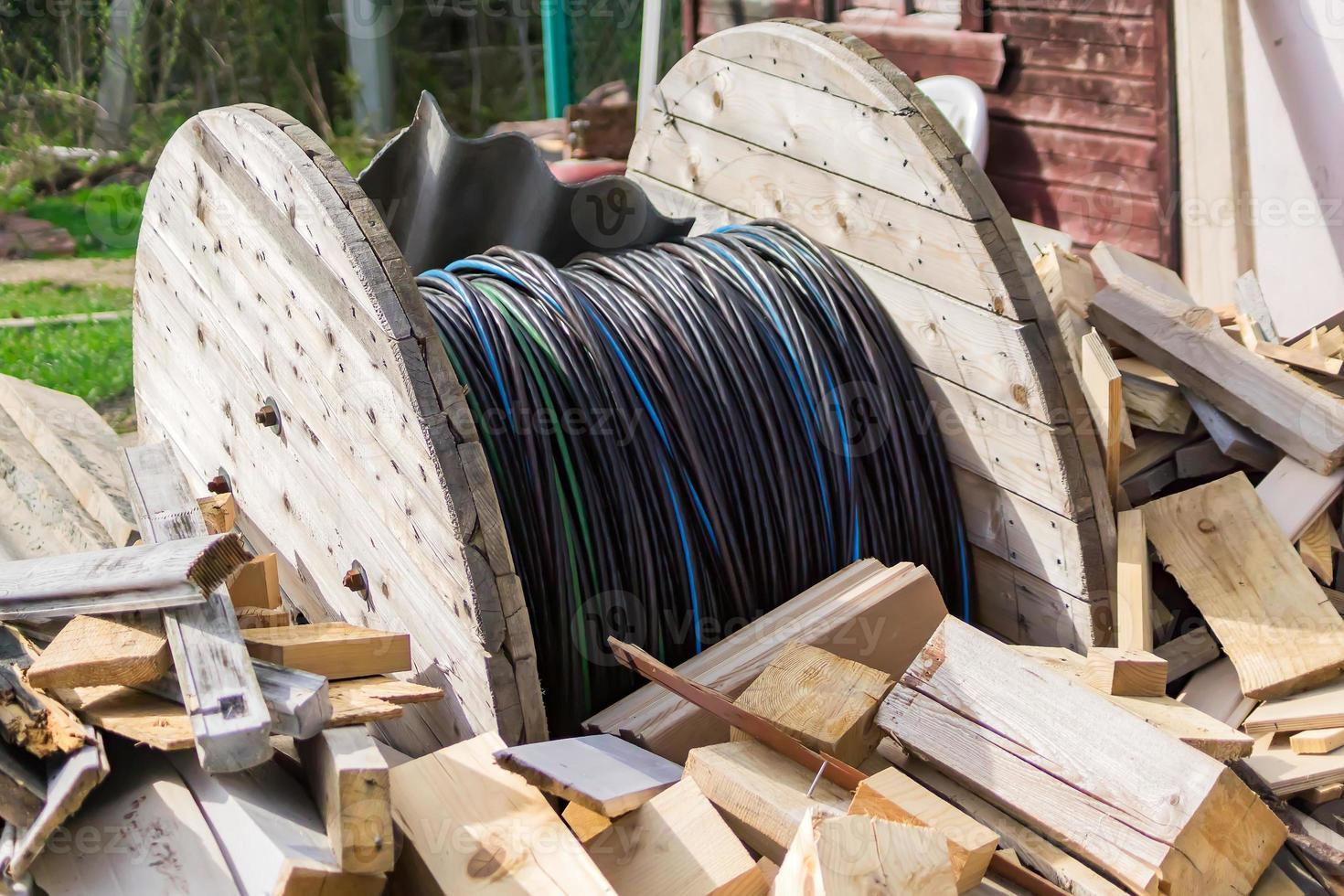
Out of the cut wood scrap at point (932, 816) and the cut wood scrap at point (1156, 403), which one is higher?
the cut wood scrap at point (1156, 403)

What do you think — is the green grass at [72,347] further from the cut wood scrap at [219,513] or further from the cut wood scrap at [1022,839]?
the cut wood scrap at [1022,839]

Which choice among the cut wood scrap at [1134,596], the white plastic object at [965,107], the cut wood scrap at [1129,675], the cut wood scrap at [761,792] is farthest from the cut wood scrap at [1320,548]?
the white plastic object at [965,107]

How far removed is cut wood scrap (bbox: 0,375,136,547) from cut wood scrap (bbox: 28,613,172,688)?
1303 millimetres

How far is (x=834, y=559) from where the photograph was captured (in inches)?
121

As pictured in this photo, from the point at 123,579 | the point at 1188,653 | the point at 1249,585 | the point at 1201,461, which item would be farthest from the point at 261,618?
the point at 1201,461

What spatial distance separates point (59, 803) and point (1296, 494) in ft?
9.33

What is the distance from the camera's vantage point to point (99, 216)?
922 centimetres

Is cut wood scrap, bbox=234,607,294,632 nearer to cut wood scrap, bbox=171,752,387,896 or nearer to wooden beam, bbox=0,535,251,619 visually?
wooden beam, bbox=0,535,251,619

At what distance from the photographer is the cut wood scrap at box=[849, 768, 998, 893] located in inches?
83.3

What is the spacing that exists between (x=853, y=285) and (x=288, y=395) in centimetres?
142

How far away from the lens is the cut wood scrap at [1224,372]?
3197 millimetres

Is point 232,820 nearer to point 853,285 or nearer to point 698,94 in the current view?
point 853,285

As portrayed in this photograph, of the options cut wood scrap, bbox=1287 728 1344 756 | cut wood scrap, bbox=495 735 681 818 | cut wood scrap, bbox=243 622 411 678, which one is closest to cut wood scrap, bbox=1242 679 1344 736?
cut wood scrap, bbox=1287 728 1344 756

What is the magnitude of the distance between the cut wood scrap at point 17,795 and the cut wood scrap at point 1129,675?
79.4 inches
